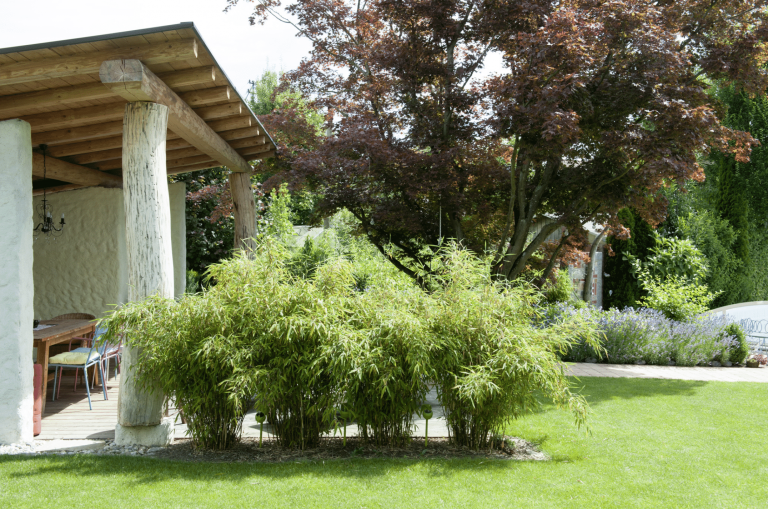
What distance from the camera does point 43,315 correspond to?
7945mm

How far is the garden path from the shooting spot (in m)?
7.32

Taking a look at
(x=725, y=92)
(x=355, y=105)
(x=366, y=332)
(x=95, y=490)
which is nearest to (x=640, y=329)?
(x=355, y=105)

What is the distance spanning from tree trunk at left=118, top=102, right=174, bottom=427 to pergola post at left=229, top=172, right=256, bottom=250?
3254mm

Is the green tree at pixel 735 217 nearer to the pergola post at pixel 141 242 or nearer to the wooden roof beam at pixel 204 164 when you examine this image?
the wooden roof beam at pixel 204 164

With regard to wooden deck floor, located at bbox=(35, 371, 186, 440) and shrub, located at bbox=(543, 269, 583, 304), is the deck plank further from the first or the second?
shrub, located at bbox=(543, 269, 583, 304)

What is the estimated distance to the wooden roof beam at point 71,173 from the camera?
618 centimetres

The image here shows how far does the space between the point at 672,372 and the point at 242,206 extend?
248 inches

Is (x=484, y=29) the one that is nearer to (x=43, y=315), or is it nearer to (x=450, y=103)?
(x=450, y=103)

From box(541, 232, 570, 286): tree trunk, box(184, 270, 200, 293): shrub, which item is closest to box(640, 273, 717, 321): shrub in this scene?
box(541, 232, 570, 286): tree trunk

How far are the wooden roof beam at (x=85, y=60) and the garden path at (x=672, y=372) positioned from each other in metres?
5.72

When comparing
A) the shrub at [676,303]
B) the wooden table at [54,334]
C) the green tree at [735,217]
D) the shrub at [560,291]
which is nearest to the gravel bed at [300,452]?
the wooden table at [54,334]

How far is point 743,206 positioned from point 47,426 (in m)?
14.0

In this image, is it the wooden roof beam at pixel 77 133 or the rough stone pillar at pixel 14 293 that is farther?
the wooden roof beam at pixel 77 133

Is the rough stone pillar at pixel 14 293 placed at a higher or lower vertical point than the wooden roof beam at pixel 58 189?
lower
